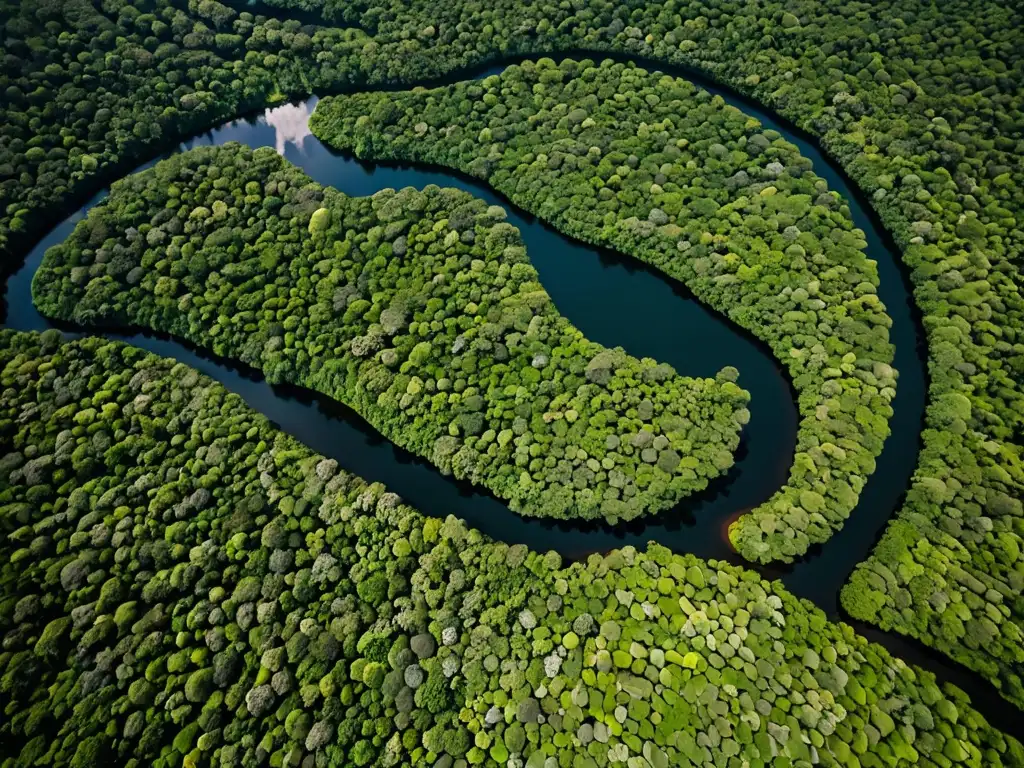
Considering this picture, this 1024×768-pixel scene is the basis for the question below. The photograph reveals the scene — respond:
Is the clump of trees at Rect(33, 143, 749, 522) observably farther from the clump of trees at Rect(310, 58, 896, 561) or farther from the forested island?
the clump of trees at Rect(310, 58, 896, 561)

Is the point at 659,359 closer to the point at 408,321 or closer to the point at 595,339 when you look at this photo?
the point at 595,339

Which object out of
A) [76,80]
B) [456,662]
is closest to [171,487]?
[456,662]

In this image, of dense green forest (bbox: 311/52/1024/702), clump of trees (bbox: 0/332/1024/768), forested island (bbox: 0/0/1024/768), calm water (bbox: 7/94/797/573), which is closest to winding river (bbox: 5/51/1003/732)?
calm water (bbox: 7/94/797/573)

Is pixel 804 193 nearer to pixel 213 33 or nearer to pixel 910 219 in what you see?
pixel 910 219

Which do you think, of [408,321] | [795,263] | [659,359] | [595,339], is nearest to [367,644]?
[408,321]

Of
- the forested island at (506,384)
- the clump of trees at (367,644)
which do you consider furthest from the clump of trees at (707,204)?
the clump of trees at (367,644)

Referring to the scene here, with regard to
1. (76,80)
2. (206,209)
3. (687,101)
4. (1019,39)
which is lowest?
(206,209)

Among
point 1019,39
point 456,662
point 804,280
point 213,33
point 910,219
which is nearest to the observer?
point 456,662
